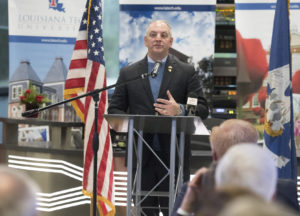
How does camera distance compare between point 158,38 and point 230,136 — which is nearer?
point 230,136

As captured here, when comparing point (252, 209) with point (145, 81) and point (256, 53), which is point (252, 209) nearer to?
point (145, 81)

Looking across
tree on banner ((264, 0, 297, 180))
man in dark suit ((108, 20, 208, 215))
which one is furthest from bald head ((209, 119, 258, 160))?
tree on banner ((264, 0, 297, 180))

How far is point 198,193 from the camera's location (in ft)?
4.53

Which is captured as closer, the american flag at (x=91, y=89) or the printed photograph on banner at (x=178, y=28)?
the american flag at (x=91, y=89)

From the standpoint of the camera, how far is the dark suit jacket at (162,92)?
12.1 ft

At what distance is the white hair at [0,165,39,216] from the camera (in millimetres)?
717

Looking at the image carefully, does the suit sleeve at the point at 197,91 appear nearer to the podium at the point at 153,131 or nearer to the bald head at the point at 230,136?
the podium at the point at 153,131

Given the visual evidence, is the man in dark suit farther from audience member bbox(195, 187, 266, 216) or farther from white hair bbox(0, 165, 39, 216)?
white hair bbox(0, 165, 39, 216)

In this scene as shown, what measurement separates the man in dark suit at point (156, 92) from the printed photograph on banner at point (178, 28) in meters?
3.42

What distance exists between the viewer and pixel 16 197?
0.72 meters

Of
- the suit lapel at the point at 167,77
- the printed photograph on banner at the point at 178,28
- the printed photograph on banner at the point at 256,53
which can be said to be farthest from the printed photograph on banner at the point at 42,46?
the suit lapel at the point at 167,77

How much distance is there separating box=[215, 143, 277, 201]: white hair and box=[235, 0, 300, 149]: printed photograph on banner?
5944 millimetres

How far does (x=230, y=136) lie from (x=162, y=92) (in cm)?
188

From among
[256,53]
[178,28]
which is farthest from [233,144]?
[178,28]
